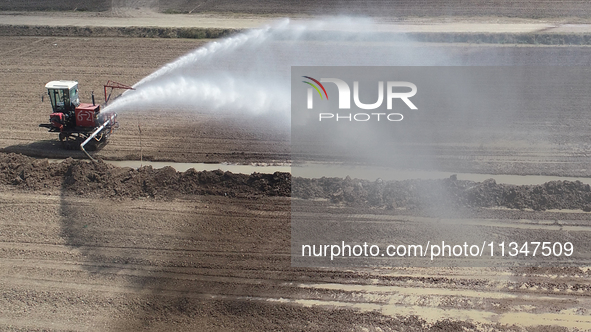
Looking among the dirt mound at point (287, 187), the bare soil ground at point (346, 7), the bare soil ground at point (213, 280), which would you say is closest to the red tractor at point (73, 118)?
the dirt mound at point (287, 187)

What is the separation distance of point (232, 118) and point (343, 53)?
11175mm

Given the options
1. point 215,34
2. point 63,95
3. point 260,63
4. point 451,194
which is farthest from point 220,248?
point 215,34

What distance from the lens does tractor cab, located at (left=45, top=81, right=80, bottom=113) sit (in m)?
22.9

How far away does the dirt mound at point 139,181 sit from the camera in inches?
790

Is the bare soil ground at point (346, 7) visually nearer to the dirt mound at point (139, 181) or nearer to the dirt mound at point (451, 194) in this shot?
the dirt mound at point (139, 181)

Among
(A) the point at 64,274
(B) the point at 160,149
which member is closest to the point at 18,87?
(B) the point at 160,149

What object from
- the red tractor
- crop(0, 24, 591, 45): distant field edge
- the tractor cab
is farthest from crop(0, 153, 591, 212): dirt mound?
crop(0, 24, 591, 45): distant field edge

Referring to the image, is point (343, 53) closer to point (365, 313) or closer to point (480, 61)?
point (480, 61)

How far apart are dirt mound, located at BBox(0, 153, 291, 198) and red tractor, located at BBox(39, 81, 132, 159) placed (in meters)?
2.27

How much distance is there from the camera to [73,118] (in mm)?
23406

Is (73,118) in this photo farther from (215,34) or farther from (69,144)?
(215,34)

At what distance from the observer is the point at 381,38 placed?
3688 cm

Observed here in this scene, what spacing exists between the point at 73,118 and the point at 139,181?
5440mm

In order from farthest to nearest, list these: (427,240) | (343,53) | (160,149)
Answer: (343,53) < (160,149) < (427,240)
